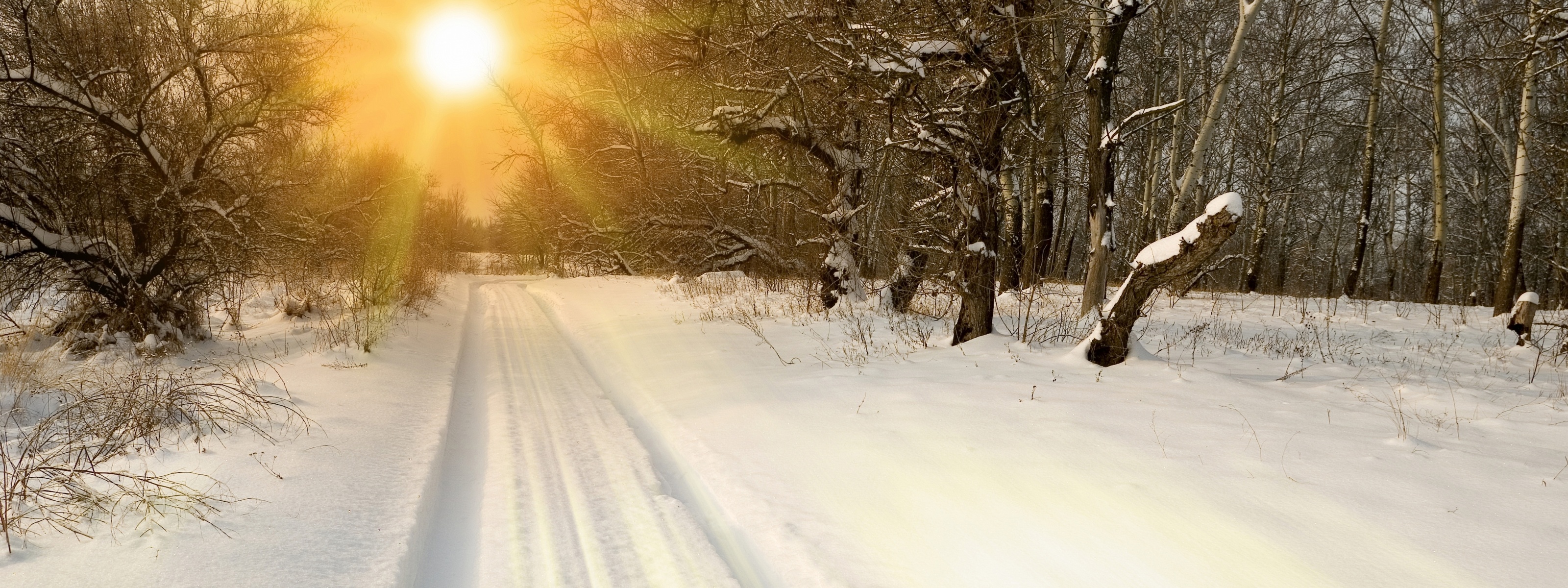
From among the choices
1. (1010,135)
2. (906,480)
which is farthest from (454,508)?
(1010,135)

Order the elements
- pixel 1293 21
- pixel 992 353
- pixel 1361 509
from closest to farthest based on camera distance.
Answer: pixel 1361 509
pixel 992 353
pixel 1293 21

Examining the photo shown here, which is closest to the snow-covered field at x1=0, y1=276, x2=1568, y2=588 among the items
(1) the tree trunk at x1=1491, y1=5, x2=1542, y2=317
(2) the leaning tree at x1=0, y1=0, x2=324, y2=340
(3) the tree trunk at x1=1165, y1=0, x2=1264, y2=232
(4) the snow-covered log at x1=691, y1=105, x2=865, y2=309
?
(2) the leaning tree at x1=0, y1=0, x2=324, y2=340

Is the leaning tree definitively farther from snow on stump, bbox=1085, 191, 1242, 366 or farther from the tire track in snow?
snow on stump, bbox=1085, 191, 1242, 366

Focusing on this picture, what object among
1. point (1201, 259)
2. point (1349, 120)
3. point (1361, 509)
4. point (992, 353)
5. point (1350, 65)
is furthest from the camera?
point (1349, 120)

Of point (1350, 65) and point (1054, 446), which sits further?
point (1350, 65)

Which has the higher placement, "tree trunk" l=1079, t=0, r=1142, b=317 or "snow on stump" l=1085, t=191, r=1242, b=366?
"tree trunk" l=1079, t=0, r=1142, b=317

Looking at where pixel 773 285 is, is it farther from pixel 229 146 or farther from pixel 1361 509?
pixel 1361 509

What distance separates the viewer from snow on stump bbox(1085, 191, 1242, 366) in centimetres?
523

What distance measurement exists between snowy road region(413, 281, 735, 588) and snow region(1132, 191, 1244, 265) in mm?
4587

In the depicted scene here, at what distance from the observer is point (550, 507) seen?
3.89m

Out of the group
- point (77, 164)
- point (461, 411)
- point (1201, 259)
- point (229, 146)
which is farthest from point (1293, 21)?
point (77, 164)

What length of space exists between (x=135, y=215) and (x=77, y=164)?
2.72 feet

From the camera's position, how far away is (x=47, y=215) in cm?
824

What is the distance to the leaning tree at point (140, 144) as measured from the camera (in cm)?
803
